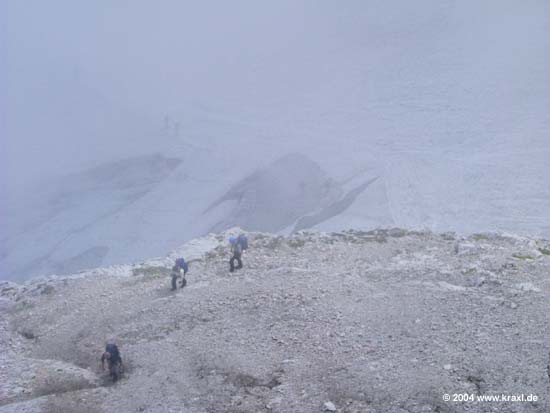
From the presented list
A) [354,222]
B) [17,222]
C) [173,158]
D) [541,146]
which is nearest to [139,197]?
[173,158]

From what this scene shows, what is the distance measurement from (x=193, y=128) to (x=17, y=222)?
28.4ft

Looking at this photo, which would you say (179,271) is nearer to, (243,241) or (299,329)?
(243,241)

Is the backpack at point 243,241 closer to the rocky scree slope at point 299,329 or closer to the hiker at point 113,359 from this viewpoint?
the rocky scree slope at point 299,329

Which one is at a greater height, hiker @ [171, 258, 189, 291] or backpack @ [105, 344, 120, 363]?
hiker @ [171, 258, 189, 291]

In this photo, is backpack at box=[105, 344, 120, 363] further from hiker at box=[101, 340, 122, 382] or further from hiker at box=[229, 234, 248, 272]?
hiker at box=[229, 234, 248, 272]

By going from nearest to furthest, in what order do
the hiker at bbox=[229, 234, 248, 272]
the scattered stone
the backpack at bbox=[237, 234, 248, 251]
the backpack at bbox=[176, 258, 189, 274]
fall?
1. the scattered stone
2. the backpack at bbox=[176, 258, 189, 274]
3. the hiker at bbox=[229, 234, 248, 272]
4. the backpack at bbox=[237, 234, 248, 251]

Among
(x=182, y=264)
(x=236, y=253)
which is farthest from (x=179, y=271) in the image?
(x=236, y=253)

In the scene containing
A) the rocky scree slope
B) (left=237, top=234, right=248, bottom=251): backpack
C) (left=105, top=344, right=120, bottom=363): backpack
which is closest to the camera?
the rocky scree slope

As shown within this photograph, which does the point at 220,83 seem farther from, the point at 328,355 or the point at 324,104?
the point at 328,355

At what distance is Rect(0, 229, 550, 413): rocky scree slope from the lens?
32.9 ft

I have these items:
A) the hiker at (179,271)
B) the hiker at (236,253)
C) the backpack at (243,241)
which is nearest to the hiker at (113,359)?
the hiker at (179,271)

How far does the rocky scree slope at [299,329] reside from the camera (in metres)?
10.0

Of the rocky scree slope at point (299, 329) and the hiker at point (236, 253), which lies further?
the hiker at point (236, 253)
